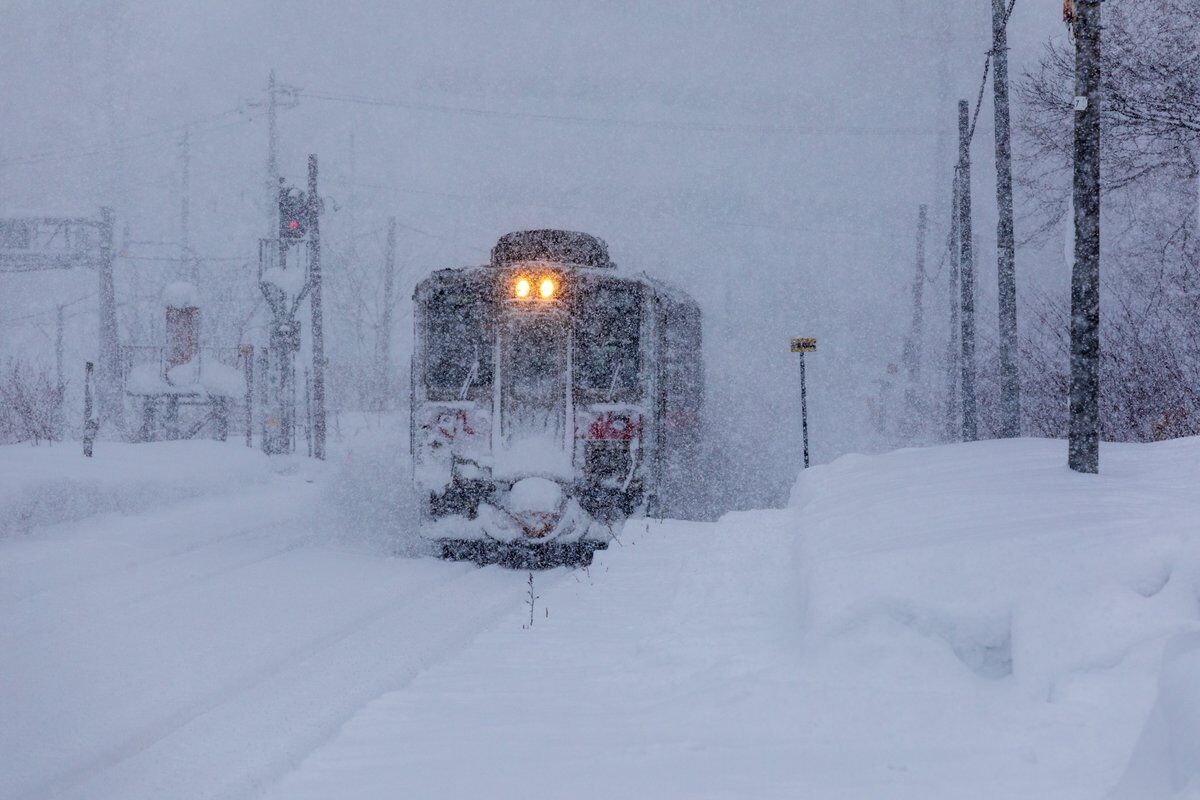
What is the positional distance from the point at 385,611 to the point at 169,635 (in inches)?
68.1

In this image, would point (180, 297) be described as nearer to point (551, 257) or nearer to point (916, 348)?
point (551, 257)

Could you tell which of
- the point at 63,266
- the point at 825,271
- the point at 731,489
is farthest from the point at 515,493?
the point at 825,271

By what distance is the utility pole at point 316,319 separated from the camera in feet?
74.3

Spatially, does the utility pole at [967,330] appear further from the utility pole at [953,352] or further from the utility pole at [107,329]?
the utility pole at [107,329]

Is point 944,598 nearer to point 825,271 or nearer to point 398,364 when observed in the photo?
point 398,364

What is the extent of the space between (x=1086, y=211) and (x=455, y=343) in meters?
6.46

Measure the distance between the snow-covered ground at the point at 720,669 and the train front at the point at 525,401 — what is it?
77.3 inches

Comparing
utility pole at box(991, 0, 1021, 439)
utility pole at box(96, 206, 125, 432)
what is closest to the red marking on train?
utility pole at box(991, 0, 1021, 439)

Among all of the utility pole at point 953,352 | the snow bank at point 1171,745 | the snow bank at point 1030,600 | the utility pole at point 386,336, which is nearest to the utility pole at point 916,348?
the utility pole at point 953,352

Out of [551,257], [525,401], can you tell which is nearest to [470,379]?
[525,401]

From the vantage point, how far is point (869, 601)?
5398 mm

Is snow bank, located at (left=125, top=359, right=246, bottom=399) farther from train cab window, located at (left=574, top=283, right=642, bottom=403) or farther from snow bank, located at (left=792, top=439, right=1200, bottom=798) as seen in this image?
snow bank, located at (left=792, top=439, right=1200, bottom=798)

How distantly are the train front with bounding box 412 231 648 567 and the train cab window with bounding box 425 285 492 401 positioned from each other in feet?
0.04

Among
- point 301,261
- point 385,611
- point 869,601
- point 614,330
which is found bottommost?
point 385,611
